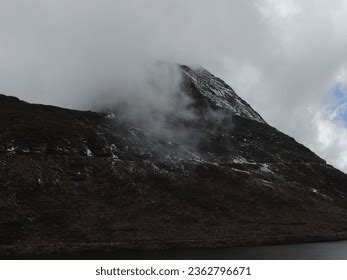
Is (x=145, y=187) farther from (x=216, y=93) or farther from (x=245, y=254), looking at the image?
(x=216, y=93)

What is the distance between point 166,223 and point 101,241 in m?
14.8

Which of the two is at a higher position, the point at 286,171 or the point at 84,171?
the point at 286,171

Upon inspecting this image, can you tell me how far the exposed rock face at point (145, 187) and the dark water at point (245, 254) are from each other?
464 centimetres

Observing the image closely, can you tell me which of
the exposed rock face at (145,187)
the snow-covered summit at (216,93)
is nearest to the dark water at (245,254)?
the exposed rock face at (145,187)

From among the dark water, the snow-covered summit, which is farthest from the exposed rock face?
the snow-covered summit

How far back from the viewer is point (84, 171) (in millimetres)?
90375

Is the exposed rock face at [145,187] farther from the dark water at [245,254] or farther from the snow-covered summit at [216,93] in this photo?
the snow-covered summit at [216,93]

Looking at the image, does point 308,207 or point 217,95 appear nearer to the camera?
point 308,207

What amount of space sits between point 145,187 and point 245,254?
3646cm
